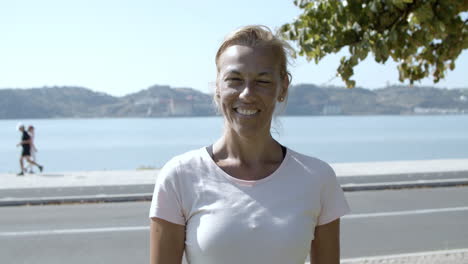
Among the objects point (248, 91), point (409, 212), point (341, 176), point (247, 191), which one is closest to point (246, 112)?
point (248, 91)

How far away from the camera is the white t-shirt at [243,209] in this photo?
1916 millimetres

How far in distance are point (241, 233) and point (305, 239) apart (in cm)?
24

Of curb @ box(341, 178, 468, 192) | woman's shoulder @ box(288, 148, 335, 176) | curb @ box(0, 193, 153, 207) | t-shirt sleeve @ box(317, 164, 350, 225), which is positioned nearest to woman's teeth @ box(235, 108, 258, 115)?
woman's shoulder @ box(288, 148, 335, 176)

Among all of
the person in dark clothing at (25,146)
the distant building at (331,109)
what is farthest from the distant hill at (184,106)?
the person in dark clothing at (25,146)

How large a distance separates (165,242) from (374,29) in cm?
349

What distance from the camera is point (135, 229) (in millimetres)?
9281

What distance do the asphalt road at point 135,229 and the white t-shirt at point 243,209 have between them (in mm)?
5600

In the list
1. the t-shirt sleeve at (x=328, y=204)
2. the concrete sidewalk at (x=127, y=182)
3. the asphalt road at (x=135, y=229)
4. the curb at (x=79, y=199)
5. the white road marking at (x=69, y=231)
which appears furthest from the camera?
the concrete sidewalk at (x=127, y=182)

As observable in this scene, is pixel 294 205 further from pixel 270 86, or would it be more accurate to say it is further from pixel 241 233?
pixel 270 86

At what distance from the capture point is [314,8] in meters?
4.86

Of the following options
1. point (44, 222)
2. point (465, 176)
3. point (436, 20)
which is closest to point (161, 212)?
point (436, 20)

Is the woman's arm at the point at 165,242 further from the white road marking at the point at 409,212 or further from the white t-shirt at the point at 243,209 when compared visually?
the white road marking at the point at 409,212

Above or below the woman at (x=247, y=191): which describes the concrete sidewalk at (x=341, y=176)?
below

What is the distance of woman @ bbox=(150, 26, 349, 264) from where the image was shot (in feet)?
6.32
